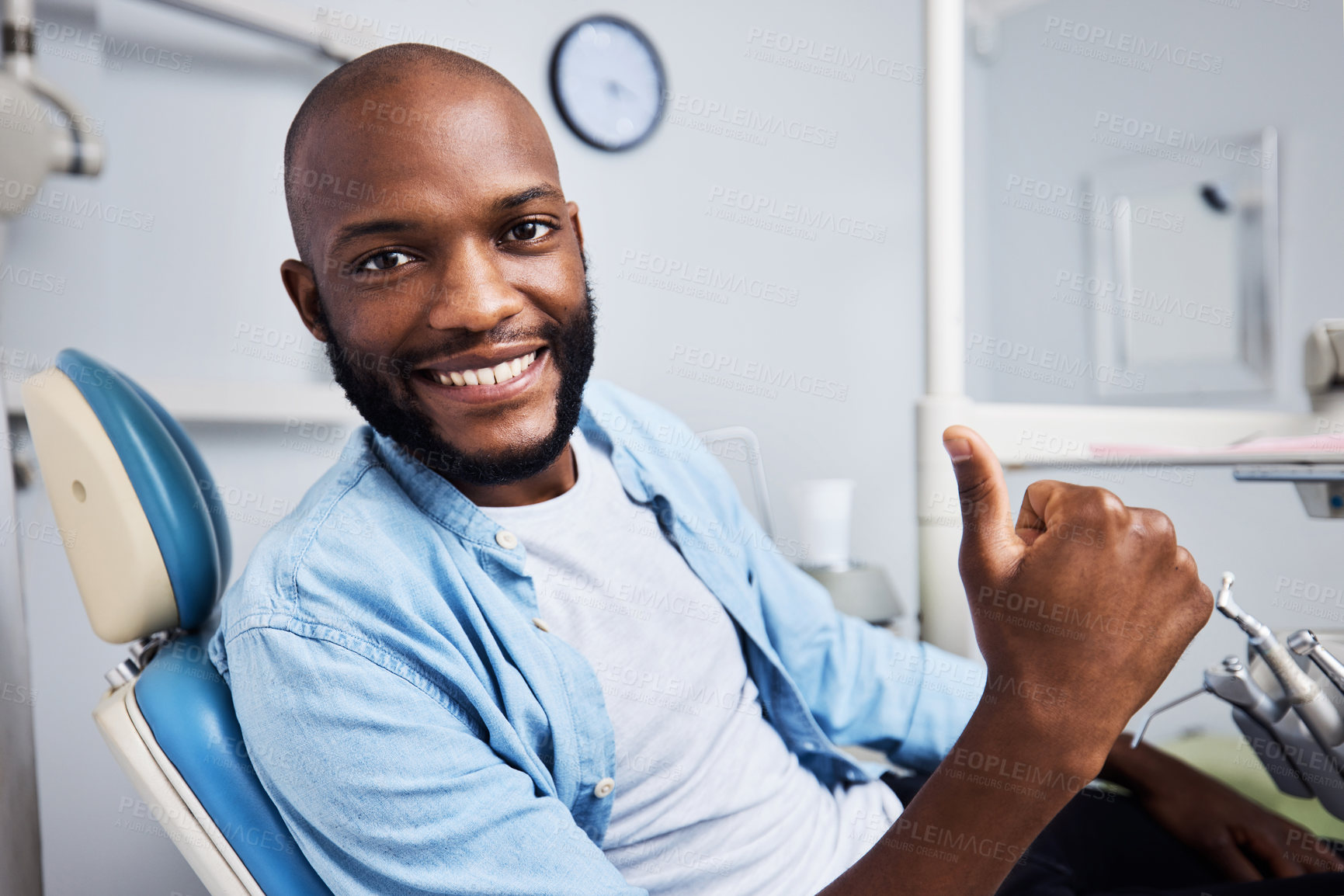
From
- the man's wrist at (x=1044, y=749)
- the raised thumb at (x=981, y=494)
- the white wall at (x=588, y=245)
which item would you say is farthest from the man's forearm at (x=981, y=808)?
the white wall at (x=588, y=245)

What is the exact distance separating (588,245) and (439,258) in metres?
1.04

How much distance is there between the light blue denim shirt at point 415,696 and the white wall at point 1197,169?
1.27 metres

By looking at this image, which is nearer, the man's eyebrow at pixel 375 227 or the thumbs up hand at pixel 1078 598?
the thumbs up hand at pixel 1078 598

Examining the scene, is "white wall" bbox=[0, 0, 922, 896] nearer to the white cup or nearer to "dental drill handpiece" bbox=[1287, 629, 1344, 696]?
the white cup

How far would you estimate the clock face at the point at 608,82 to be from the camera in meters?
1.61

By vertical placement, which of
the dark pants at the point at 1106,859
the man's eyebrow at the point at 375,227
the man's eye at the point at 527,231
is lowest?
the dark pants at the point at 1106,859

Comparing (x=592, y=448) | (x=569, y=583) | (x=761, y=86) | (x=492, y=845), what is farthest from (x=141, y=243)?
(x=761, y=86)

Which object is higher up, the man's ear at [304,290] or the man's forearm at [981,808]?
the man's ear at [304,290]

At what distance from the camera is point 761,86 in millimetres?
1938

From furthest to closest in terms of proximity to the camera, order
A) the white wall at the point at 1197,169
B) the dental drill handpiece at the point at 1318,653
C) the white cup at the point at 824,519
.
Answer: the white wall at the point at 1197,169 → the white cup at the point at 824,519 → the dental drill handpiece at the point at 1318,653

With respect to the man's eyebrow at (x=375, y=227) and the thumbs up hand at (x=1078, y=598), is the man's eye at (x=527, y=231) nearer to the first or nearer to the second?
the man's eyebrow at (x=375, y=227)

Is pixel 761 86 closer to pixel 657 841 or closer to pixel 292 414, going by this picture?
pixel 292 414

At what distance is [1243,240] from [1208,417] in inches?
46.3

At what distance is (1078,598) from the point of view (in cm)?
52
